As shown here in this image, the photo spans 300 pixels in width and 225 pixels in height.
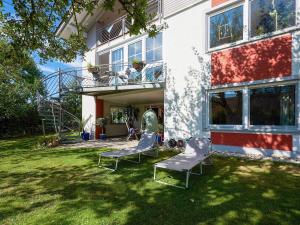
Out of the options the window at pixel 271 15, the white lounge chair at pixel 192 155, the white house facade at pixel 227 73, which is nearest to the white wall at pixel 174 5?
the white house facade at pixel 227 73

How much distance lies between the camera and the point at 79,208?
3928mm

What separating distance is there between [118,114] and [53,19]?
9710 millimetres

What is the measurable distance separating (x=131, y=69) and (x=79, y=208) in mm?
9344

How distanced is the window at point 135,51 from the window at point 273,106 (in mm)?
6554

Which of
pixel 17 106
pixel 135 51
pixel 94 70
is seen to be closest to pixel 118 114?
pixel 94 70

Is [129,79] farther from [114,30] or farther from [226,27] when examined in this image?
→ [226,27]

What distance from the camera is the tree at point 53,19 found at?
4.48 meters

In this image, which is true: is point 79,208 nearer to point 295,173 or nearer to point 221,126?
point 295,173

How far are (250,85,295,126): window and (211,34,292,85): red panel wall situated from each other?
1.66 ft

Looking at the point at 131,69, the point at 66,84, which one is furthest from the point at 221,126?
the point at 66,84

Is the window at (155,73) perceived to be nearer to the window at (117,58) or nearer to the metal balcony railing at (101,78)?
the metal balcony railing at (101,78)

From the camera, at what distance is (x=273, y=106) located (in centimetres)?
767

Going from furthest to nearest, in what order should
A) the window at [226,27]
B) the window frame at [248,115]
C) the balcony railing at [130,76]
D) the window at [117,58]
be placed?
the window at [117,58] < the balcony railing at [130,76] < the window at [226,27] < the window frame at [248,115]

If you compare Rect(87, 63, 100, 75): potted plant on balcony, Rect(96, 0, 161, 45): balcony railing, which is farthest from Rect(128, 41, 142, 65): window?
Rect(87, 63, 100, 75): potted plant on balcony
